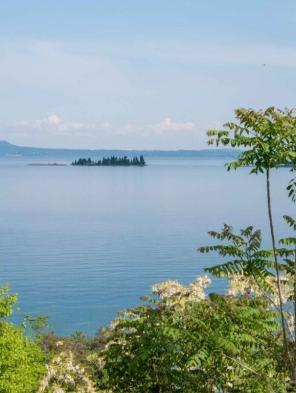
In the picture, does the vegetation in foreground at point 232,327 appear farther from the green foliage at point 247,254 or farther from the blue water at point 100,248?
the blue water at point 100,248

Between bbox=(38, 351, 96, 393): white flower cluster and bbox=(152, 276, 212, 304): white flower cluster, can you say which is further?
bbox=(38, 351, 96, 393): white flower cluster

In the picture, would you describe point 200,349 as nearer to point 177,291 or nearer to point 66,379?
point 177,291

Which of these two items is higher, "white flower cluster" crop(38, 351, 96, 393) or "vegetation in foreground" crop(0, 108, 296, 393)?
"vegetation in foreground" crop(0, 108, 296, 393)

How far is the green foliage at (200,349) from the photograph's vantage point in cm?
1406

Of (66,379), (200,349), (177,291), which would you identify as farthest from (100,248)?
(200,349)

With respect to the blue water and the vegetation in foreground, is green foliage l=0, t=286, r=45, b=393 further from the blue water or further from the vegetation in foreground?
the blue water

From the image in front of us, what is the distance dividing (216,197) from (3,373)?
7009 inches

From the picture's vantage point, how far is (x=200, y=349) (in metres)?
13.9

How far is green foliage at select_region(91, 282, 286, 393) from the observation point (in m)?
14.1

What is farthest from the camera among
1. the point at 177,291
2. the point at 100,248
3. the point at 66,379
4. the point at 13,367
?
the point at 100,248

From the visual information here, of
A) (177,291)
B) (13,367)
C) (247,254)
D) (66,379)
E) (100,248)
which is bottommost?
(100,248)

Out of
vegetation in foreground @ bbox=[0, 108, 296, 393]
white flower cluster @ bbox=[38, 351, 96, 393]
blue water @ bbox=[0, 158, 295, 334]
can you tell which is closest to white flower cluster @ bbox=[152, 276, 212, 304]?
vegetation in foreground @ bbox=[0, 108, 296, 393]

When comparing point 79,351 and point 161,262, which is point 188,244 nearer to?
point 161,262

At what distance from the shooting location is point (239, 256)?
14039 mm
